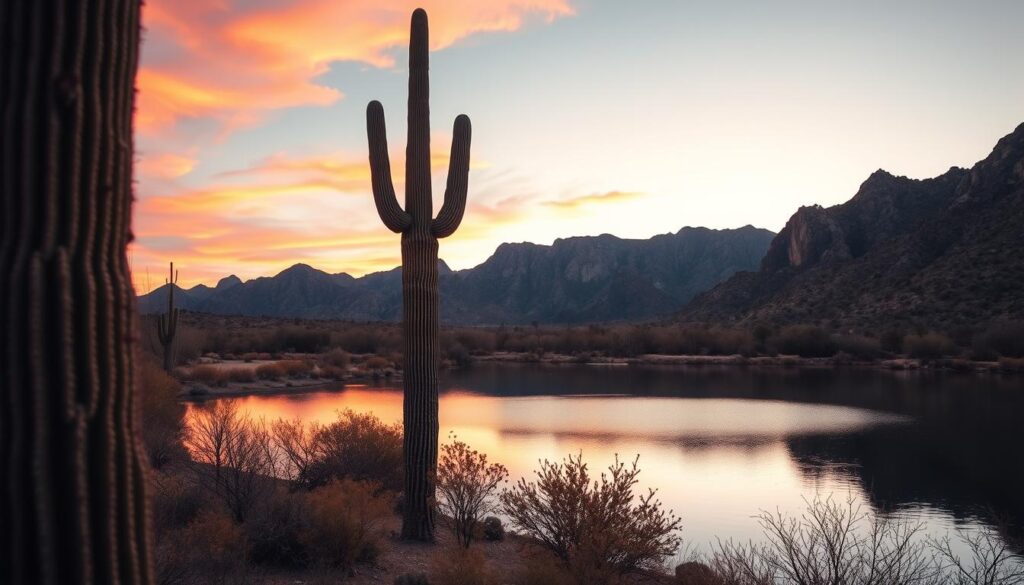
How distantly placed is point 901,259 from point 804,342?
45.6ft

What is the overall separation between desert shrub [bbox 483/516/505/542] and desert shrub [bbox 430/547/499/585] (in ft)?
8.86

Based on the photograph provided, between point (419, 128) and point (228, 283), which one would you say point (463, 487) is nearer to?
point (419, 128)

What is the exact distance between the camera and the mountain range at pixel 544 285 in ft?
448

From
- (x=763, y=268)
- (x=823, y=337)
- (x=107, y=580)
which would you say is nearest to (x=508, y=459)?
(x=107, y=580)

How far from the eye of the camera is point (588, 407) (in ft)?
92.8

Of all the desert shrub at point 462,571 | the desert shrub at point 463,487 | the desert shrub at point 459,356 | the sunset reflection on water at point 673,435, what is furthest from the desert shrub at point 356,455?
the desert shrub at point 459,356

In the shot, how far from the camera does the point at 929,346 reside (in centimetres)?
4291

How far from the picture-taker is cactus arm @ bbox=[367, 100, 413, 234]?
32.4ft

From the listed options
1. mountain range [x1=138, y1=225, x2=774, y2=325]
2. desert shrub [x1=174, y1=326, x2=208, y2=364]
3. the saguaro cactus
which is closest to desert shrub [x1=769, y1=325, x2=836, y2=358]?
desert shrub [x1=174, y1=326, x2=208, y2=364]

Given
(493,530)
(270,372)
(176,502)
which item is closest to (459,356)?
(270,372)

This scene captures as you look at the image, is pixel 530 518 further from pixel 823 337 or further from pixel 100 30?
pixel 823 337

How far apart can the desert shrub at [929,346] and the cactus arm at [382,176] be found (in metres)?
40.5

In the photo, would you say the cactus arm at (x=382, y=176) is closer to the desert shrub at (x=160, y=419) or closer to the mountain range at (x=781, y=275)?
the desert shrub at (x=160, y=419)

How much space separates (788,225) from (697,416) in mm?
66933
